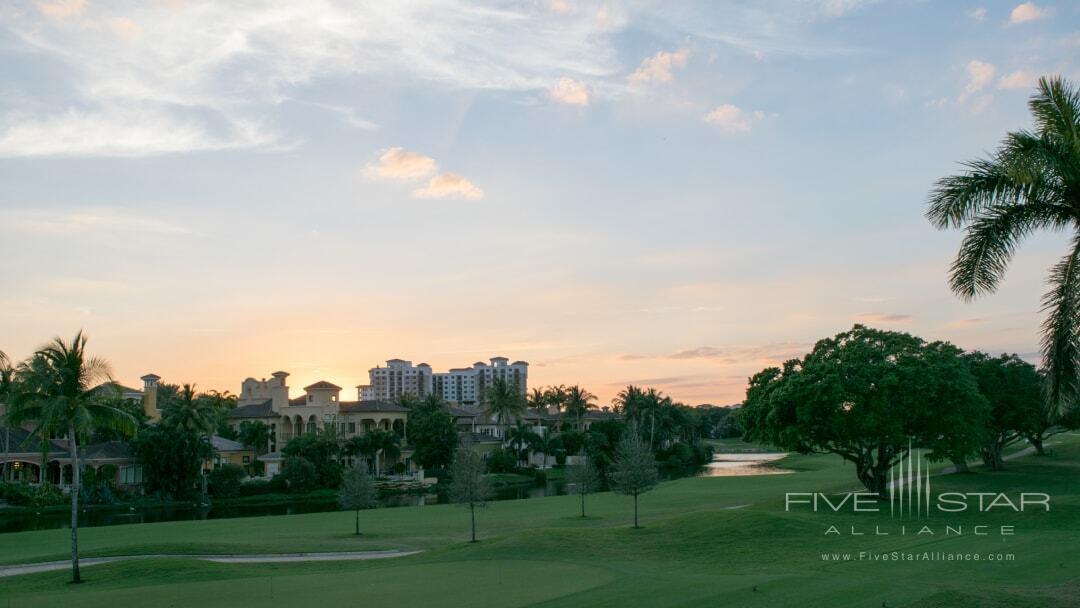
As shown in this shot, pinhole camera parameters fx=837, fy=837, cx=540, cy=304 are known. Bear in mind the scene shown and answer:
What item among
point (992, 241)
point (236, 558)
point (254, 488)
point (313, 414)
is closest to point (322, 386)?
point (313, 414)

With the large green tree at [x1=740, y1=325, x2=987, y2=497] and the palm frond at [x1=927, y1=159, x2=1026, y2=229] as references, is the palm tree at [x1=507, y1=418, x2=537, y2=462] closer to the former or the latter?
the large green tree at [x1=740, y1=325, x2=987, y2=497]

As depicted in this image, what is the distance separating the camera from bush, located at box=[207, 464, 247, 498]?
76.6 m

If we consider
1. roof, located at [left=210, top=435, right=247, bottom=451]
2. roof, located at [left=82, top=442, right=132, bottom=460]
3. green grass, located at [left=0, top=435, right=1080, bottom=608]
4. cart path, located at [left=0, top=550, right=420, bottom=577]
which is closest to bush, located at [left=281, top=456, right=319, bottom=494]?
roof, located at [left=210, top=435, right=247, bottom=451]

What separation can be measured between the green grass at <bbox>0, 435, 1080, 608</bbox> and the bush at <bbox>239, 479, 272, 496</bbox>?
1338 inches

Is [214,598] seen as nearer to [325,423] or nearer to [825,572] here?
[825,572]

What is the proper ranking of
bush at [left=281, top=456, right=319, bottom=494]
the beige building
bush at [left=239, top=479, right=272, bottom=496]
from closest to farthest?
bush at [left=239, top=479, right=272, bottom=496] → bush at [left=281, top=456, right=319, bottom=494] → the beige building

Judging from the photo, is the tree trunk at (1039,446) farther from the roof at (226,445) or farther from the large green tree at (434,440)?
the roof at (226,445)

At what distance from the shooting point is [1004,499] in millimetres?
41844

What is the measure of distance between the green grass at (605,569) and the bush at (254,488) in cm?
3399

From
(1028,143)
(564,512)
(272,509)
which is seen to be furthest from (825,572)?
(272,509)

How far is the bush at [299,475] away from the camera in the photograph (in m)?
79.5

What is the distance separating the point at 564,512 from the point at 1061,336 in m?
41.4

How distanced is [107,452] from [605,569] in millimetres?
66361

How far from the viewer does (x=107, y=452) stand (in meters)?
76.4
